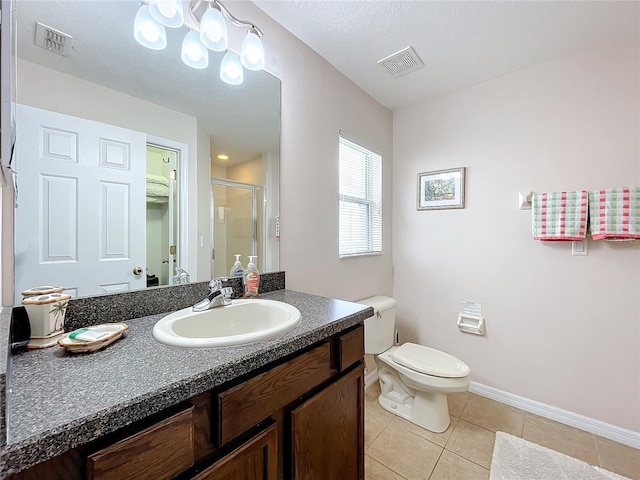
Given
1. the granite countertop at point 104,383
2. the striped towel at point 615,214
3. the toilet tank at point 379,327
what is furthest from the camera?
the toilet tank at point 379,327

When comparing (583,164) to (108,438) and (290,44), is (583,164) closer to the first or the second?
(290,44)

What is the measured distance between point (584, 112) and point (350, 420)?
227 cm

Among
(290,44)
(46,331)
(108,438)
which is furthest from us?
(290,44)

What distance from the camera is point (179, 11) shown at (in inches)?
42.9

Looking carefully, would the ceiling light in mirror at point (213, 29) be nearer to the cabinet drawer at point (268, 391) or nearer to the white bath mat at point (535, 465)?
the cabinet drawer at point (268, 391)

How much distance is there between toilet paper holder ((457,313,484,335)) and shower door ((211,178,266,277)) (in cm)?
167

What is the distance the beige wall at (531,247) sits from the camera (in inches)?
65.0

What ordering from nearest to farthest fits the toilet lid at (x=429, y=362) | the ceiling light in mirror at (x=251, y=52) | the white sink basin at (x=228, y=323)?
the white sink basin at (x=228, y=323) < the ceiling light in mirror at (x=251, y=52) < the toilet lid at (x=429, y=362)

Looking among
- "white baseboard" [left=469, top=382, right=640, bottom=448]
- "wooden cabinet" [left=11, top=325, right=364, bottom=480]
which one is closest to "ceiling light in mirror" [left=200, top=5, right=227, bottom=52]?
"wooden cabinet" [left=11, top=325, right=364, bottom=480]

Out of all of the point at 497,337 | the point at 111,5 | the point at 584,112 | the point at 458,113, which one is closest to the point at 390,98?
the point at 458,113

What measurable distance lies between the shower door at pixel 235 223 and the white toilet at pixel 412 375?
40.5 inches

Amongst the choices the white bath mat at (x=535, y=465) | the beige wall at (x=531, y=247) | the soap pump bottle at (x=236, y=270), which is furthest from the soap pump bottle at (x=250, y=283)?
the beige wall at (x=531, y=247)

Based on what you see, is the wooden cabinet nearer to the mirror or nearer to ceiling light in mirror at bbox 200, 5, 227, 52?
the mirror

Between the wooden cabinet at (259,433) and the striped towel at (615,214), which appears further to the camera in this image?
the striped towel at (615,214)
